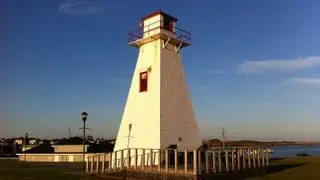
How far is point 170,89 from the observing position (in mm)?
29297

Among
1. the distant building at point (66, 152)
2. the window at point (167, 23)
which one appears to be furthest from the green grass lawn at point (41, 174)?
the distant building at point (66, 152)

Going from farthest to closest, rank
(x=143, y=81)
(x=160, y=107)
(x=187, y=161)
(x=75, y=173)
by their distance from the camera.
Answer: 1. (x=143, y=81)
2. (x=160, y=107)
3. (x=75, y=173)
4. (x=187, y=161)

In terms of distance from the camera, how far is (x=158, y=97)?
28.0 m

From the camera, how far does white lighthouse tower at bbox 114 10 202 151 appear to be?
2777 centimetres

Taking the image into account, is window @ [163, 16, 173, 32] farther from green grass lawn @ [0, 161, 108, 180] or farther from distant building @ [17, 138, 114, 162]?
distant building @ [17, 138, 114, 162]

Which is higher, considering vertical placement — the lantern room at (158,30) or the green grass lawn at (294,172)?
the lantern room at (158,30)

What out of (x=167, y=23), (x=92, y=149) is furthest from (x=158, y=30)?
(x=92, y=149)

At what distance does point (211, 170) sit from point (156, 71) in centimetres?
1063

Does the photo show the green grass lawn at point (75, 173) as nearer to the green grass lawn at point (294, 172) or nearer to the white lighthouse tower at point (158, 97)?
the green grass lawn at point (294, 172)

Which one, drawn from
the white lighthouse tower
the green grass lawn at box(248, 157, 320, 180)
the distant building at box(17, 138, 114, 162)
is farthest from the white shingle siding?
the distant building at box(17, 138, 114, 162)

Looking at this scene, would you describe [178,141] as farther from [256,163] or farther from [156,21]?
[156,21]

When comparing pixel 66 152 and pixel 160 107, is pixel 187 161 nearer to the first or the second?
pixel 160 107

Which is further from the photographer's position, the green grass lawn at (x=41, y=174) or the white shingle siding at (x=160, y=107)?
the white shingle siding at (x=160, y=107)

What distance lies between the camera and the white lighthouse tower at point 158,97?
91.1ft
